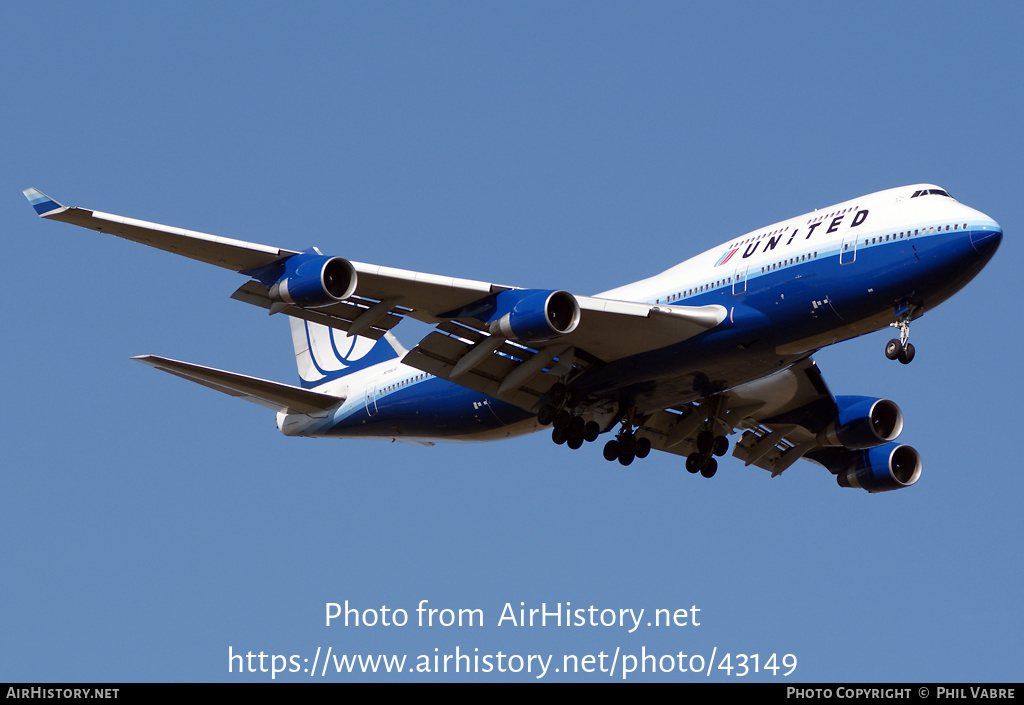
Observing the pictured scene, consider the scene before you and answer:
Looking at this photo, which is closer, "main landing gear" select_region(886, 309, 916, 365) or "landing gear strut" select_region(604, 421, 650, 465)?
"main landing gear" select_region(886, 309, 916, 365)

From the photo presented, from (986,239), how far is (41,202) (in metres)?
19.7

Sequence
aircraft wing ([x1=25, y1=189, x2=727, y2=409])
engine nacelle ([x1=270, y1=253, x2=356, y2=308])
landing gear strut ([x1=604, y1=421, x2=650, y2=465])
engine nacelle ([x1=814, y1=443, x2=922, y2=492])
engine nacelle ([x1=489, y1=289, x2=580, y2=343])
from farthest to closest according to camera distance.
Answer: engine nacelle ([x1=814, y1=443, x2=922, y2=492]) → landing gear strut ([x1=604, y1=421, x2=650, y2=465]) → aircraft wing ([x1=25, y1=189, x2=727, y2=409]) → engine nacelle ([x1=489, y1=289, x2=580, y2=343]) → engine nacelle ([x1=270, y1=253, x2=356, y2=308])

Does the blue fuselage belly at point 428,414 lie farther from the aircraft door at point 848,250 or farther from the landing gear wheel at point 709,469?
the aircraft door at point 848,250

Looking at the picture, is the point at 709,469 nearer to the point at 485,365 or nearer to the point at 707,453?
the point at 707,453

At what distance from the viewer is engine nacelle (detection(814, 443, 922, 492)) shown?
38750 millimetres

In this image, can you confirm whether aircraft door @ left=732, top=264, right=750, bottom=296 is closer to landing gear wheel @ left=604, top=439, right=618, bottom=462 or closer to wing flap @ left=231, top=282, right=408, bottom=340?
landing gear wheel @ left=604, top=439, right=618, bottom=462

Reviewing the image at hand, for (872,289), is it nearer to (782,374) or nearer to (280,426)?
(782,374)

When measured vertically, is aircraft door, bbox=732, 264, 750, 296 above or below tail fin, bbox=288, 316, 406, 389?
below

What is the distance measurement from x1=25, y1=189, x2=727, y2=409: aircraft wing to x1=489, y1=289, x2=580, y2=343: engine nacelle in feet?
0.53

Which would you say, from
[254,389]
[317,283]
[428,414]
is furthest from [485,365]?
[254,389]

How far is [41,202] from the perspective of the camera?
27703 mm

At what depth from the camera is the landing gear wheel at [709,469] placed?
3616 centimetres

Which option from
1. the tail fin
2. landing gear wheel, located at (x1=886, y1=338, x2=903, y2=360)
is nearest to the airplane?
landing gear wheel, located at (x1=886, y1=338, x2=903, y2=360)

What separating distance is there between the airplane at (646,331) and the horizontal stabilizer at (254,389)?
0.05 metres
